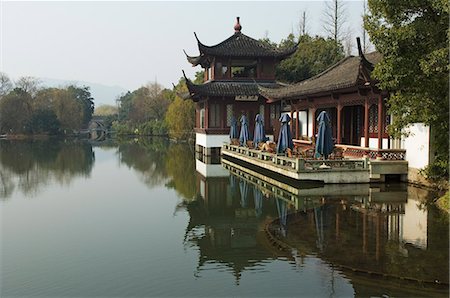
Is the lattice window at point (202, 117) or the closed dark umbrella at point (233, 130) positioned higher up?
the lattice window at point (202, 117)

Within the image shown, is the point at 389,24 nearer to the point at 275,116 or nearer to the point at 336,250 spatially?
the point at 336,250

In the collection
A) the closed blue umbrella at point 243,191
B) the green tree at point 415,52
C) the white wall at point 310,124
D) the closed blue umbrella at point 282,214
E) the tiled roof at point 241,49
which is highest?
the tiled roof at point 241,49

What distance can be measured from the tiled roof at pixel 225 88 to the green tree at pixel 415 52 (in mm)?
17686

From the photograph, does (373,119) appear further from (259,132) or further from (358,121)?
(259,132)

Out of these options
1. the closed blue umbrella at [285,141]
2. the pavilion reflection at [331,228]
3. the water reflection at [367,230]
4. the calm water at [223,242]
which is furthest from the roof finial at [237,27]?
the water reflection at [367,230]

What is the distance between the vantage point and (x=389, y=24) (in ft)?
41.0

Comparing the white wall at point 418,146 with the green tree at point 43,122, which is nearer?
the white wall at point 418,146

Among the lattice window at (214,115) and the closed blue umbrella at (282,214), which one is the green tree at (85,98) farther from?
the closed blue umbrella at (282,214)

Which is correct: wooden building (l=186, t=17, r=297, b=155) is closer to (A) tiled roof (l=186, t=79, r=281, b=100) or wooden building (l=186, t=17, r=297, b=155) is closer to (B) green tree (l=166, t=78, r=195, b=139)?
(A) tiled roof (l=186, t=79, r=281, b=100)

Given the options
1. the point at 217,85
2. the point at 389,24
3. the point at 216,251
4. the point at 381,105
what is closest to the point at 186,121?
the point at 217,85

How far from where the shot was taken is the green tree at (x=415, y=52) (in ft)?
38.3

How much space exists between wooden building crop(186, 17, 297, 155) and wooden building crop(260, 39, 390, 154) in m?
3.86

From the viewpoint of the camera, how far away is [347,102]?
18.7 metres

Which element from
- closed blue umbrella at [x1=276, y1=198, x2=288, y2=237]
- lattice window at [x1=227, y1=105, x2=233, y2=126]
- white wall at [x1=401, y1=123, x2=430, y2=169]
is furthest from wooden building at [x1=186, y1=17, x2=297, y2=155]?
closed blue umbrella at [x1=276, y1=198, x2=288, y2=237]
